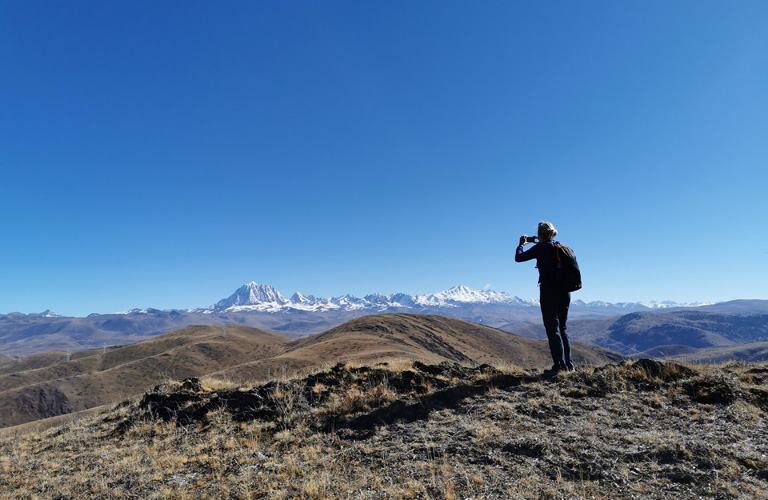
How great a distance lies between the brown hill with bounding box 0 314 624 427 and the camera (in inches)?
2721

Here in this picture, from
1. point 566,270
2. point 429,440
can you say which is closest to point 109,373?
point 429,440

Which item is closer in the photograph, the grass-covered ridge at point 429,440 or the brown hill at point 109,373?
the grass-covered ridge at point 429,440

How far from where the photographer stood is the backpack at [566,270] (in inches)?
310

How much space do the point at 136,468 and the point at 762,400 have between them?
37.0 ft

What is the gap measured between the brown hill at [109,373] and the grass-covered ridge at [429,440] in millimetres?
59489

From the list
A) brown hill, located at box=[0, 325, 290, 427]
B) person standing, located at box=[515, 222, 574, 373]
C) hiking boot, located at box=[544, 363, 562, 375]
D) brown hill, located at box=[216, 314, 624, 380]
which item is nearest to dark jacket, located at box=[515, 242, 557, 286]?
person standing, located at box=[515, 222, 574, 373]

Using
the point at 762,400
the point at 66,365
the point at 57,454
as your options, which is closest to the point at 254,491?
the point at 57,454

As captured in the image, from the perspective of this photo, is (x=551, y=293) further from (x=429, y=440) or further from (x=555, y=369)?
(x=429, y=440)

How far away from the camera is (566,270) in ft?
26.0

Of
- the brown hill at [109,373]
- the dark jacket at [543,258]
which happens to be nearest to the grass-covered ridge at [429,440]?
the dark jacket at [543,258]

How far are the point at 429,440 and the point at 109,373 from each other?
11049cm

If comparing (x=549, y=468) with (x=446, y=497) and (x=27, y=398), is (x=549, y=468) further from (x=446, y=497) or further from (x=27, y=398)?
(x=27, y=398)

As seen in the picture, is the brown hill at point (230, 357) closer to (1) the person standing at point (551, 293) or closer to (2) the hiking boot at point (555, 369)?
(2) the hiking boot at point (555, 369)

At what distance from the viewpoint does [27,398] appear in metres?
76.9
